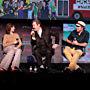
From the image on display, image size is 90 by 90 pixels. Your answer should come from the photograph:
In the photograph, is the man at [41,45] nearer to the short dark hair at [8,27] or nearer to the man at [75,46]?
the man at [75,46]

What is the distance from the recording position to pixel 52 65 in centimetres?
774

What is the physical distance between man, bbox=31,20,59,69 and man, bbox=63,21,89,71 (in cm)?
36

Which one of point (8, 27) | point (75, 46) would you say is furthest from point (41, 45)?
point (8, 27)

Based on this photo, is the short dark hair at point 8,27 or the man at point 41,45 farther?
the short dark hair at point 8,27

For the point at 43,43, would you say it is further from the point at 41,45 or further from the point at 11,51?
the point at 11,51

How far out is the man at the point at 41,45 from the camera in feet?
23.5

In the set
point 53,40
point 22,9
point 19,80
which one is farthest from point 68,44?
point 19,80

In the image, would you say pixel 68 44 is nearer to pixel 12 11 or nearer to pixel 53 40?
pixel 53 40

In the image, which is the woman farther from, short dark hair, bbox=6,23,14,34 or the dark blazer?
the dark blazer

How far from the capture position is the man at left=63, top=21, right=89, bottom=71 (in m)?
7.29

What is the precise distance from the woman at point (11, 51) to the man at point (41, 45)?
373 millimetres

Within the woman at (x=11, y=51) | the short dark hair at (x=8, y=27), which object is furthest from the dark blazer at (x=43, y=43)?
the short dark hair at (x=8, y=27)

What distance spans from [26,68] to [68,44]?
1.19 meters

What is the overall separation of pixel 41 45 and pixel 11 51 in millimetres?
707
